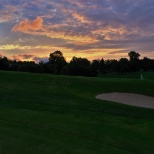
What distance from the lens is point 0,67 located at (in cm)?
6988

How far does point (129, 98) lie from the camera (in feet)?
77.3

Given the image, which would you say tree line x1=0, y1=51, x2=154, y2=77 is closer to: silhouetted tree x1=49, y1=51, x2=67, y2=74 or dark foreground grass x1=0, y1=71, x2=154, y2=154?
silhouetted tree x1=49, y1=51, x2=67, y2=74

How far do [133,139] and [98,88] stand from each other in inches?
633

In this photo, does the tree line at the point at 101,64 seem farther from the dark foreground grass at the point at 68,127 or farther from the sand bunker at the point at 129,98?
the dark foreground grass at the point at 68,127

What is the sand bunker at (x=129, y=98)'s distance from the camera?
72.3 feet

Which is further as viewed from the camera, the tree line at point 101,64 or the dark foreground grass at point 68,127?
the tree line at point 101,64

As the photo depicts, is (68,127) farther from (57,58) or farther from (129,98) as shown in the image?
(57,58)

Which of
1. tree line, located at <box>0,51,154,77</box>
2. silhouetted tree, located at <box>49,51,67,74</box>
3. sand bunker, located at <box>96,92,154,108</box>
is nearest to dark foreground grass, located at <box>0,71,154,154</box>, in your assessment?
sand bunker, located at <box>96,92,154,108</box>

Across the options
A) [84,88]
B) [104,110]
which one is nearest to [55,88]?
[84,88]

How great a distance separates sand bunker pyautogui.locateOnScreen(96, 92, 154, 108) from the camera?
22038mm

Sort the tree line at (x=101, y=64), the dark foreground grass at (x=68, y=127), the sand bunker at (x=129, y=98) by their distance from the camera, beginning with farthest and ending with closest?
1. the tree line at (x=101, y=64)
2. the sand bunker at (x=129, y=98)
3. the dark foreground grass at (x=68, y=127)

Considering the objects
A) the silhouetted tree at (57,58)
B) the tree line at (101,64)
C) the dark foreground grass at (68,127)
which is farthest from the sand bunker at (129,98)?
the silhouetted tree at (57,58)

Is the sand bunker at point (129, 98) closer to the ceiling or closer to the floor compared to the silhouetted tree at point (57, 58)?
closer to the floor

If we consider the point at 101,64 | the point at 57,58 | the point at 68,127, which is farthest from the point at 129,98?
the point at 101,64
